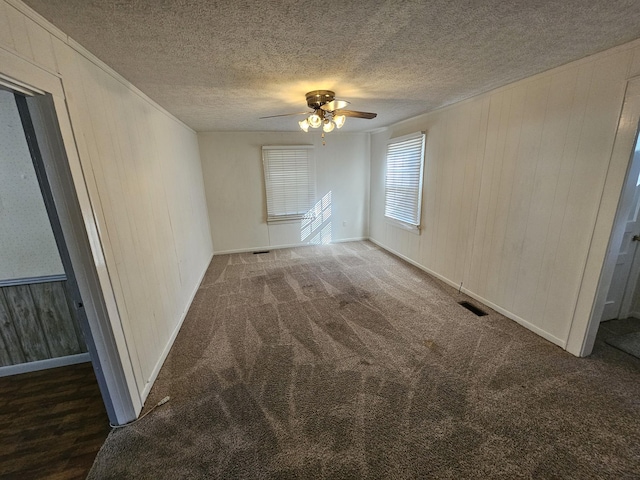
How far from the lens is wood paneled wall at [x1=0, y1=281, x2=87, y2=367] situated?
83.9 inches

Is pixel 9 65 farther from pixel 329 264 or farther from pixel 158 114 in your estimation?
pixel 329 264

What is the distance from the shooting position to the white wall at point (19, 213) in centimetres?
189

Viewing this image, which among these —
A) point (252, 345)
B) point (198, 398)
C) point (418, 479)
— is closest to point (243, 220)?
point (252, 345)

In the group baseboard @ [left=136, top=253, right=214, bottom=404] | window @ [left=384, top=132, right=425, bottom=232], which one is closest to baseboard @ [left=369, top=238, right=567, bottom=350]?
window @ [left=384, top=132, right=425, bottom=232]

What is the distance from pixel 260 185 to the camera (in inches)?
202

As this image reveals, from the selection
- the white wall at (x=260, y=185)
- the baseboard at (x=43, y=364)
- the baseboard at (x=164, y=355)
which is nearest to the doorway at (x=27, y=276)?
the baseboard at (x=43, y=364)

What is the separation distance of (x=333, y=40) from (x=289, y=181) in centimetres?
369

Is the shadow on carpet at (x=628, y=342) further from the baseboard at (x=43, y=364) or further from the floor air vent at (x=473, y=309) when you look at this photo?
the baseboard at (x=43, y=364)

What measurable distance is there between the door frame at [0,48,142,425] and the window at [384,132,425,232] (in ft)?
12.5

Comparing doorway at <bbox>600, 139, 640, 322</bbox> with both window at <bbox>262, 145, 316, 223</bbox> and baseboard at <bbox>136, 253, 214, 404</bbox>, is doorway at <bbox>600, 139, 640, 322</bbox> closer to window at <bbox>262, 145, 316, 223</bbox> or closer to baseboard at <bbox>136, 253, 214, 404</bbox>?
baseboard at <bbox>136, 253, 214, 404</bbox>

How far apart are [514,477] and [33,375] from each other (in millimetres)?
3503

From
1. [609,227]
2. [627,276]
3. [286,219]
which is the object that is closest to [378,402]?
[609,227]

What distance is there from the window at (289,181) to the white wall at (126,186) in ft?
6.77

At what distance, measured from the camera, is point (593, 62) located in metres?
1.90
